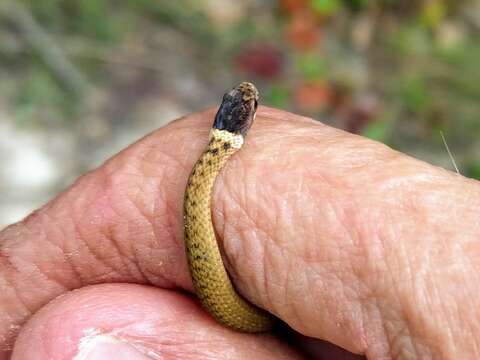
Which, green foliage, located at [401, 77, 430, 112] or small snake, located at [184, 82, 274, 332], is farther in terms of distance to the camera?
green foliage, located at [401, 77, 430, 112]

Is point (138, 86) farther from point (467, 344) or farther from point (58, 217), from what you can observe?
point (467, 344)

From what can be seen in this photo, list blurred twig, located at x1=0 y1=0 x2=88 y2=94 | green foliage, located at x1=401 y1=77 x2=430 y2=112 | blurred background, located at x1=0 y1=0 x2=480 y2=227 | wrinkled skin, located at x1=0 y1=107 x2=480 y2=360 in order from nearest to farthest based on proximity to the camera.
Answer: wrinkled skin, located at x1=0 y1=107 x2=480 y2=360 → blurred background, located at x1=0 y1=0 x2=480 y2=227 → blurred twig, located at x1=0 y1=0 x2=88 y2=94 → green foliage, located at x1=401 y1=77 x2=430 y2=112

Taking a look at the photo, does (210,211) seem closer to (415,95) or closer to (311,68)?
(311,68)

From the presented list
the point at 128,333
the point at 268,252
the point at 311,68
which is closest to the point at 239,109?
the point at 268,252

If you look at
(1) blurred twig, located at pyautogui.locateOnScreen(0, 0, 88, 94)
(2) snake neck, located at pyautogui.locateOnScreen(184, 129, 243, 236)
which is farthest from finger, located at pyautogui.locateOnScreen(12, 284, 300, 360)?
(1) blurred twig, located at pyautogui.locateOnScreen(0, 0, 88, 94)

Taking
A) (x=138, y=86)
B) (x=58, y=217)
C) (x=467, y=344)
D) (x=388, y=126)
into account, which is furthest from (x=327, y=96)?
(x=467, y=344)

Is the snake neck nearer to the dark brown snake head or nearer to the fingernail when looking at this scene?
the dark brown snake head

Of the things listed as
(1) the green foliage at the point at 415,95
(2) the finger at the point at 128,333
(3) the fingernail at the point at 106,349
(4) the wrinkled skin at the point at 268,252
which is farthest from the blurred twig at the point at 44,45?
(3) the fingernail at the point at 106,349
